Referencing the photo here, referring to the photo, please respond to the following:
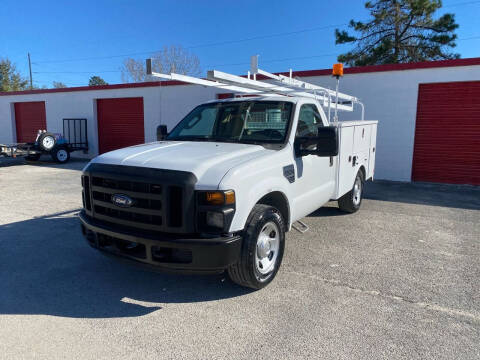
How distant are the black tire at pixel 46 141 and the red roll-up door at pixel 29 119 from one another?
5.01 meters

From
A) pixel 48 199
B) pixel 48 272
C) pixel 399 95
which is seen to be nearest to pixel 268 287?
pixel 48 272

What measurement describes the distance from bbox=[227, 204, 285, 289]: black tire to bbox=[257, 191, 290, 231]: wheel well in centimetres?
20

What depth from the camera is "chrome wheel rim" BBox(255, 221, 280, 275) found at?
369 cm

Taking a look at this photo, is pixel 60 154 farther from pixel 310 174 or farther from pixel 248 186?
pixel 248 186

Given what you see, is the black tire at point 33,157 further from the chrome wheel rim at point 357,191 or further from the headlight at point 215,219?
the headlight at point 215,219

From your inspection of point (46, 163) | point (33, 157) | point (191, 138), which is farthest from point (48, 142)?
point (191, 138)

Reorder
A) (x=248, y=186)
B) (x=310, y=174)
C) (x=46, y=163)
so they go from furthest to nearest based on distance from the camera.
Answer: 1. (x=46, y=163)
2. (x=310, y=174)
3. (x=248, y=186)

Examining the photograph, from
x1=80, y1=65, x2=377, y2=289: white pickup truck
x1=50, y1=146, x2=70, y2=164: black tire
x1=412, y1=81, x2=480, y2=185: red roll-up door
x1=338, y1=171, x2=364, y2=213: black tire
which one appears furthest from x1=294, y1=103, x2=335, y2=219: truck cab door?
x1=50, y1=146, x2=70, y2=164: black tire

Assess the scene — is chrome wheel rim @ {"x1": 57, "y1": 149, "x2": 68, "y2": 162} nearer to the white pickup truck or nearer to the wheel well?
the white pickup truck

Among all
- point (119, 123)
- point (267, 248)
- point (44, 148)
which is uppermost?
point (119, 123)

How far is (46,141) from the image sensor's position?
48.0ft

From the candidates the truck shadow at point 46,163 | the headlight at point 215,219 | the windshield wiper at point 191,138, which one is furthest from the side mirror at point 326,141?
the truck shadow at point 46,163

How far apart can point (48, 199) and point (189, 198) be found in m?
6.24

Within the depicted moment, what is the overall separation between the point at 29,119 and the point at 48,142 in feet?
21.9
